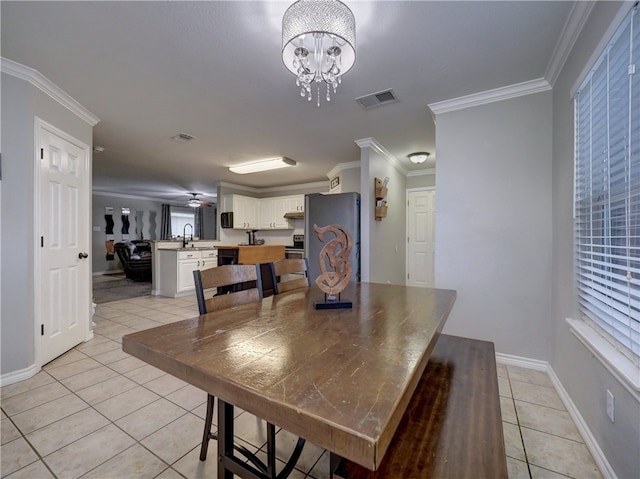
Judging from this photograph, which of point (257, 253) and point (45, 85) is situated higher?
point (45, 85)

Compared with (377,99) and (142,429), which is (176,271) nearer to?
(142,429)

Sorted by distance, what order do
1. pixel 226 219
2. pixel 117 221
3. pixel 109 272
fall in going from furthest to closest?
1. pixel 117 221
2. pixel 109 272
3. pixel 226 219

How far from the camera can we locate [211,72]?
7.31 feet

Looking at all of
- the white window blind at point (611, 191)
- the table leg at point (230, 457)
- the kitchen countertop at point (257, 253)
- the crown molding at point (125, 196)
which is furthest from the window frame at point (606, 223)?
the crown molding at point (125, 196)

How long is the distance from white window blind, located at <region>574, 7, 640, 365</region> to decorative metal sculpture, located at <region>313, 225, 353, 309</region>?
49.8 inches

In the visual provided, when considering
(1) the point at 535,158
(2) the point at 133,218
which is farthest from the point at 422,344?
(2) the point at 133,218

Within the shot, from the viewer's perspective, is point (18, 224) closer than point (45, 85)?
Yes

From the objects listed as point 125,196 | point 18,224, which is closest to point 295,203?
point 18,224

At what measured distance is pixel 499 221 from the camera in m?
2.51

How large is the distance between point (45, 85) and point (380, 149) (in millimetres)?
3592

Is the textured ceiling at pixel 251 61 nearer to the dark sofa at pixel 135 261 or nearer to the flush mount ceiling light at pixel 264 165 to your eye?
the flush mount ceiling light at pixel 264 165

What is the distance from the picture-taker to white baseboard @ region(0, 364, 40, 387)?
2104 millimetres

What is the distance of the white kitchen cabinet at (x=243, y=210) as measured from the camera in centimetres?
638

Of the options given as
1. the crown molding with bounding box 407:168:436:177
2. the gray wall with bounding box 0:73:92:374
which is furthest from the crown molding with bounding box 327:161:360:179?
the gray wall with bounding box 0:73:92:374
